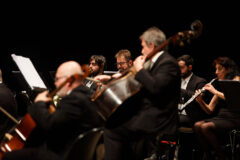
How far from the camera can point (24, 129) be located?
227 cm

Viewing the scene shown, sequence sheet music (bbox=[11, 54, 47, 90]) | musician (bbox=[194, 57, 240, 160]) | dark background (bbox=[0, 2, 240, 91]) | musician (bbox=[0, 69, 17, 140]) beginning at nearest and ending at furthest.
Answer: sheet music (bbox=[11, 54, 47, 90]) < musician (bbox=[0, 69, 17, 140]) < musician (bbox=[194, 57, 240, 160]) < dark background (bbox=[0, 2, 240, 91])

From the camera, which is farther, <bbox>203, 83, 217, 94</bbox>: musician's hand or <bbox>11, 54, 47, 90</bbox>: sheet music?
<bbox>203, 83, 217, 94</bbox>: musician's hand

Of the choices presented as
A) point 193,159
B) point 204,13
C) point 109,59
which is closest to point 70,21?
point 109,59

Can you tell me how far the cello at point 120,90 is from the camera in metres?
2.38

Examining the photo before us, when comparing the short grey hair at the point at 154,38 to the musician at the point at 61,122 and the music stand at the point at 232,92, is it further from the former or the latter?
the music stand at the point at 232,92

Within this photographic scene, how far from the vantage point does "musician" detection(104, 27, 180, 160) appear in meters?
2.37

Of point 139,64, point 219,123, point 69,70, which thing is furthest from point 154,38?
point 219,123

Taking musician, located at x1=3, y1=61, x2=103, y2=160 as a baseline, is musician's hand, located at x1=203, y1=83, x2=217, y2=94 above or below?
below

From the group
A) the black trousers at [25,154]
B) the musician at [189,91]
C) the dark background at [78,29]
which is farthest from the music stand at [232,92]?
the black trousers at [25,154]

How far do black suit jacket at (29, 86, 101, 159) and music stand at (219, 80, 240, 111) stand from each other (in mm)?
1887

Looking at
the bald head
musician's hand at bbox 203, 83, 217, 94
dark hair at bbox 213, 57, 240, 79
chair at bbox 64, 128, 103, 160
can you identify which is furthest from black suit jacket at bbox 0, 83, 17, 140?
dark hair at bbox 213, 57, 240, 79

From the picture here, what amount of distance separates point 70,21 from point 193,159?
3.75 m

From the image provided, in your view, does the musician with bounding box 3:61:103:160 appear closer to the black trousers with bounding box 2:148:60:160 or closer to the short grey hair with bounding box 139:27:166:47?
the black trousers with bounding box 2:148:60:160

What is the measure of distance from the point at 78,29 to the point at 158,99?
4.32 metres
